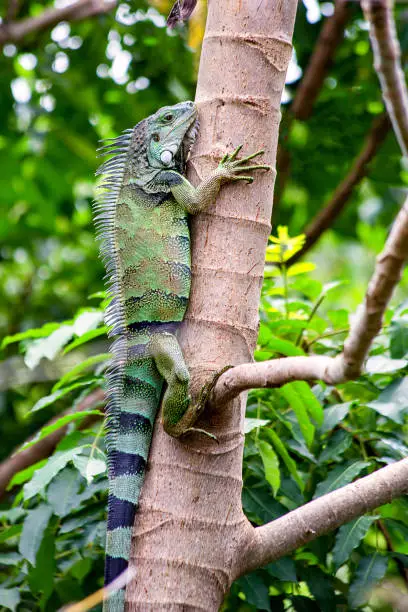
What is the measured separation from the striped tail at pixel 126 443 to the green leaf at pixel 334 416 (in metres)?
0.57

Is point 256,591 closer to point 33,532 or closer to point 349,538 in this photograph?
point 349,538

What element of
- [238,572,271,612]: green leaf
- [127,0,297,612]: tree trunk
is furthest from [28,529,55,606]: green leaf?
[238,572,271,612]: green leaf

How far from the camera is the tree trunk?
1.99 metres

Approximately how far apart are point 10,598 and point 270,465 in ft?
3.13

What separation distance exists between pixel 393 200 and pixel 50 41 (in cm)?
245

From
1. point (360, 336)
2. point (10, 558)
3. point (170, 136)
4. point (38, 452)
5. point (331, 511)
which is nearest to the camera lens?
point (360, 336)

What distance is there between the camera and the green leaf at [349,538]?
2.26 m

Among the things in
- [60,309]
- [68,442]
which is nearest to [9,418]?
[60,309]

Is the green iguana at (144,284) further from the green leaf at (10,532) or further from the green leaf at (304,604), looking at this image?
the green leaf at (304,604)

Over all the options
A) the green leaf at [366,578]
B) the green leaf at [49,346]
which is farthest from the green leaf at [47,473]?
the green leaf at [366,578]

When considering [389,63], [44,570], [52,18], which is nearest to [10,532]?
[44,570]

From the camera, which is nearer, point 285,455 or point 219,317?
point 219,317

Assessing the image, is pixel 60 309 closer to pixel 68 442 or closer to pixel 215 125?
pixel 68 442

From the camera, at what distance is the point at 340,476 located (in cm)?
243
